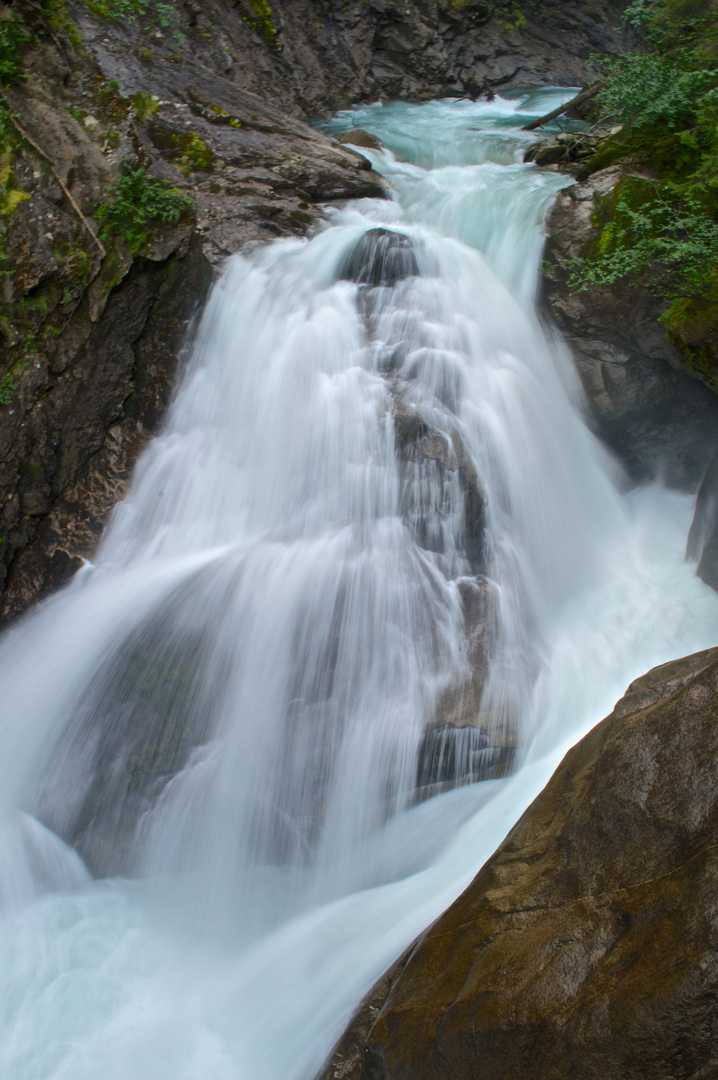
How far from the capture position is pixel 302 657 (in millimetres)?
4848

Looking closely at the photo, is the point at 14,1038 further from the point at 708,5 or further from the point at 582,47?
the point at 582,47

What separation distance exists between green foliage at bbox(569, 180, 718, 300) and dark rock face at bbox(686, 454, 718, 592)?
160cm

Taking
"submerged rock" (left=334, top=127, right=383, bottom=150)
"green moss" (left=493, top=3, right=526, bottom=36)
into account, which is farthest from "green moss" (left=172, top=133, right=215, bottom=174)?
"green moss" (left=493, top=3, right=526, bottom=36)

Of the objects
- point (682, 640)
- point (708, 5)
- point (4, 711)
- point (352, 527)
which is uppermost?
point (708, 5)

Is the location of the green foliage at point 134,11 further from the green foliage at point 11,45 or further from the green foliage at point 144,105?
the green foliage at point 11,45

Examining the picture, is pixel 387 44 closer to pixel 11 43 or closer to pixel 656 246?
pixel 11 43

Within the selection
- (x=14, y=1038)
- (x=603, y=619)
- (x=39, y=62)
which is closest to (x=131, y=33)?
(x=39, y=62)

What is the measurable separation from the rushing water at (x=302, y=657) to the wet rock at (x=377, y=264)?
0.09 meters

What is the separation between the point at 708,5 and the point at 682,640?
6.35 m

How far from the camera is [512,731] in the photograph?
15.1 feet

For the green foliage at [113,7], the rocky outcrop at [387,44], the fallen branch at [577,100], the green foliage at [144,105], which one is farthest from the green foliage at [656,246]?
the rocky outcrop at [387,44]

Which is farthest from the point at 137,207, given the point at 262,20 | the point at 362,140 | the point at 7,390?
the point at 262,20

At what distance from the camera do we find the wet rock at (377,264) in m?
7.07

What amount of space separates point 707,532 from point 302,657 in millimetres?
3861
